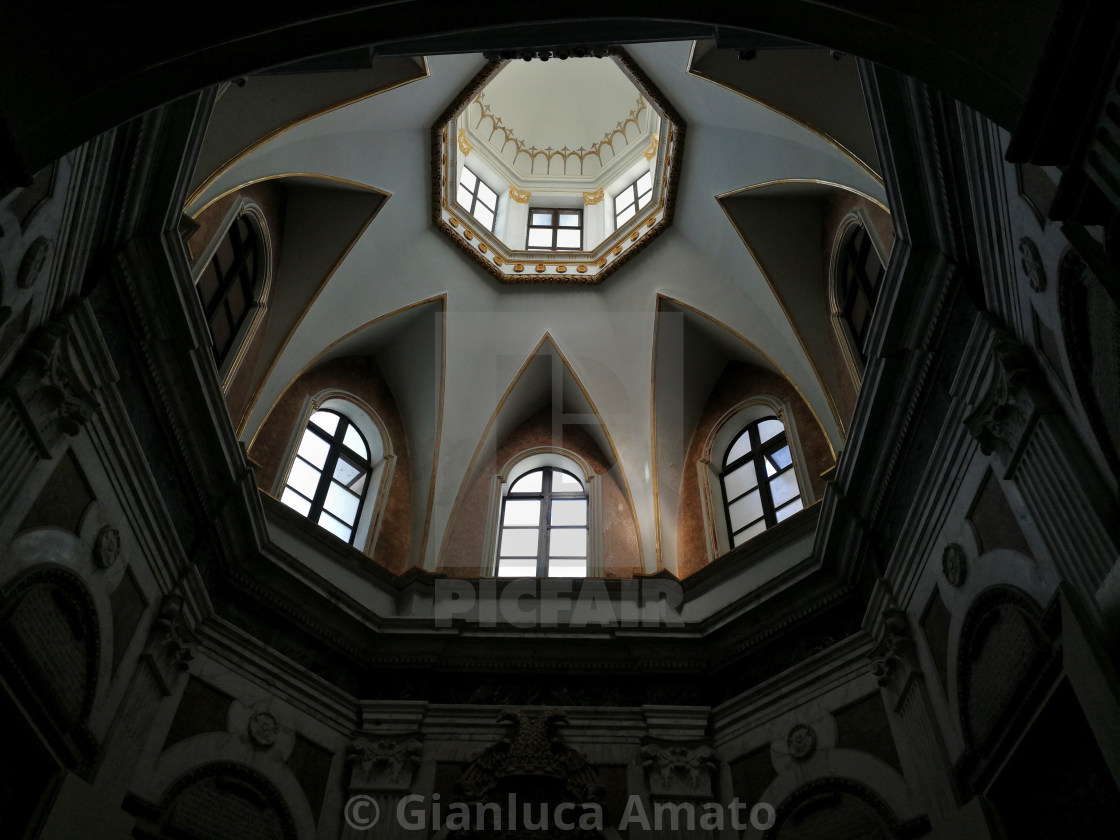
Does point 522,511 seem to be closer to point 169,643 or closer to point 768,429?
point 768,429

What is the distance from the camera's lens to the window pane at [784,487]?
1001 centimetres

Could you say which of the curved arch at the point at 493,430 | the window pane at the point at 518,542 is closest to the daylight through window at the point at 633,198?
the curved arch at the point at 493,430

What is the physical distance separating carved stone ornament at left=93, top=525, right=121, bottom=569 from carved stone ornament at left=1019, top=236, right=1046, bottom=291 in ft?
20.6

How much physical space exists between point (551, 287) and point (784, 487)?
15.7 ft

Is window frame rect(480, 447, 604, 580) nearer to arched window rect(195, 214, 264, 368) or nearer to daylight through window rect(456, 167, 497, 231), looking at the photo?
daylight through window rect(456, 167, 497, 231)

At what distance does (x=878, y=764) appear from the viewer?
7.01 m

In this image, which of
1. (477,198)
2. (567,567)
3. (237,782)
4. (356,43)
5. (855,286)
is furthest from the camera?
(477,198)

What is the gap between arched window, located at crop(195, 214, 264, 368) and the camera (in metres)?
8.50

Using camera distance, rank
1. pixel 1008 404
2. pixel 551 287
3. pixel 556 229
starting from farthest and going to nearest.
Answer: pixel 556 229
pixel 551 287
pixel 1008 404

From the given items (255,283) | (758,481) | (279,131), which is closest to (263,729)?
(255,283)

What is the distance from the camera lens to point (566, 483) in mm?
12016

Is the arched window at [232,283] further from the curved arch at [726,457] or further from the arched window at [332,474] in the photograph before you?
the curved arch at [726,457]

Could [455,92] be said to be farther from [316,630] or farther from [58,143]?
[58,143]

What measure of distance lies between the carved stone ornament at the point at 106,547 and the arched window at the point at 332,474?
3282 millimetres
